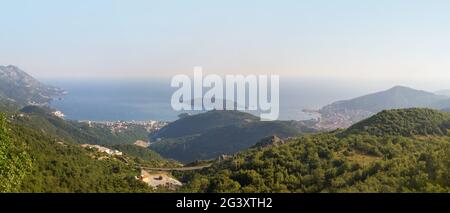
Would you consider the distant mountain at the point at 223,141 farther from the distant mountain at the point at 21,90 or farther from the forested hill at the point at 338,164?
the distant mountain at the point at 21,90

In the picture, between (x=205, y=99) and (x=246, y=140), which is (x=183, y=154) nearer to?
(x=246, y=140)

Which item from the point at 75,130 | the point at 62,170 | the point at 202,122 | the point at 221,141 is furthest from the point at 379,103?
the point at 62,170

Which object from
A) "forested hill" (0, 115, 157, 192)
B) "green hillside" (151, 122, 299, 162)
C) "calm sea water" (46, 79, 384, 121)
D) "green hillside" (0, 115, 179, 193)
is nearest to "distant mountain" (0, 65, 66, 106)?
"calm sea water" (46, 79, 384, 121)

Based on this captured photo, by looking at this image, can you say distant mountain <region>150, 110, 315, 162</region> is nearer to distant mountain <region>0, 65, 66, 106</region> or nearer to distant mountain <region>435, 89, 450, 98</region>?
distant mountain <region>0, 65, 66, 106</region>

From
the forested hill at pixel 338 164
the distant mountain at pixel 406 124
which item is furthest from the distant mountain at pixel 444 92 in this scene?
the forested hill at pixel 338 164
